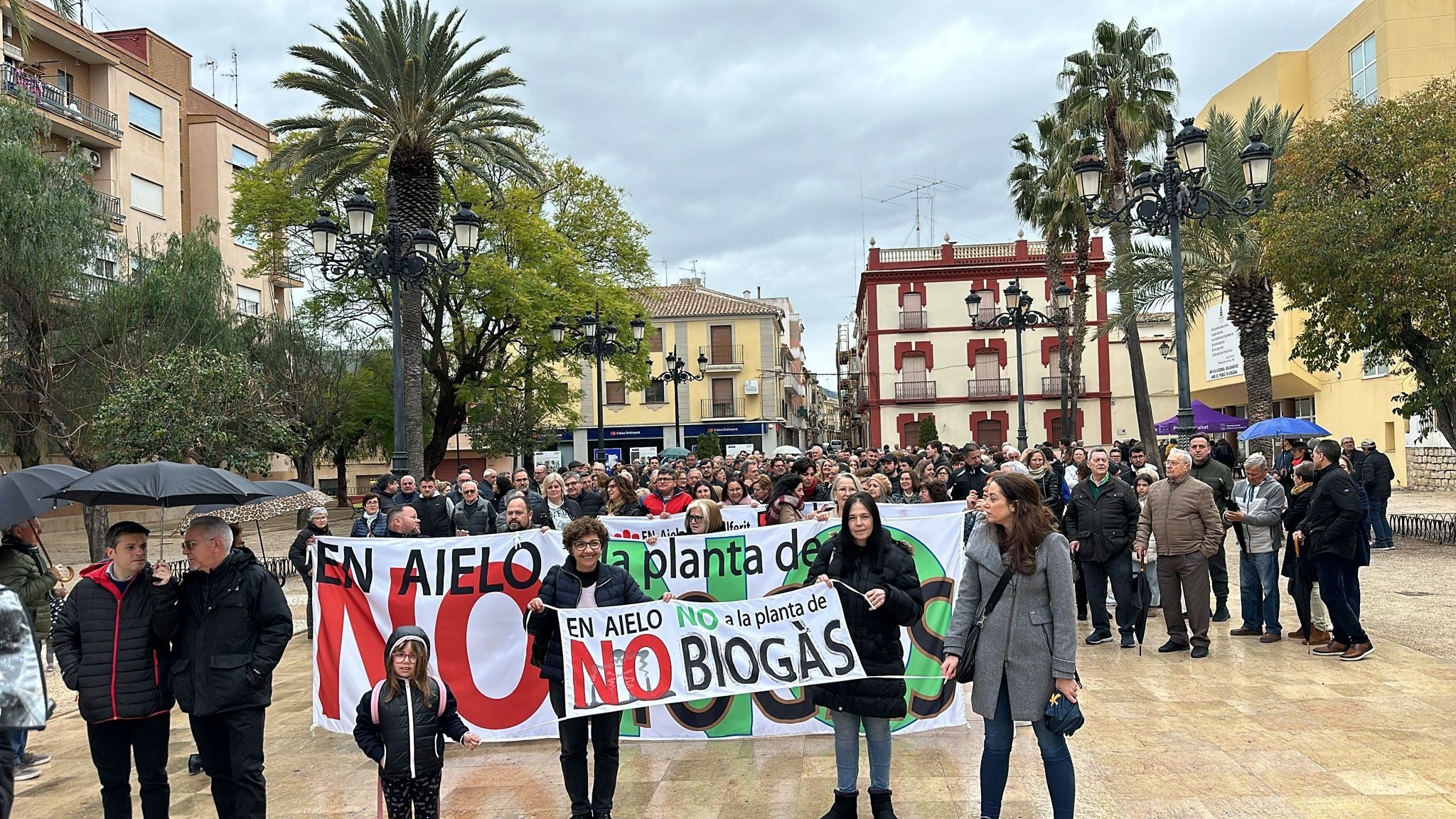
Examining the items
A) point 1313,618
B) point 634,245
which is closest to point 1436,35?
point 634,245

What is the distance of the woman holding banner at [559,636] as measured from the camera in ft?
16.5

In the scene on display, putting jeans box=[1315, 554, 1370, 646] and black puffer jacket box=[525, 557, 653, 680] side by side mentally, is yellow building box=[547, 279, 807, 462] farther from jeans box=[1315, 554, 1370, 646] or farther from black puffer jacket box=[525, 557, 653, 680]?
black puffer jacket box=[525, 557, 653, 680]

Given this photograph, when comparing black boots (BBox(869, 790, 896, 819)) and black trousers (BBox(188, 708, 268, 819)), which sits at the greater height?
black trousers (BBox(188, 708, 268, 819))

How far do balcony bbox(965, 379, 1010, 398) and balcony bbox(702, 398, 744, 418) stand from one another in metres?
13.7

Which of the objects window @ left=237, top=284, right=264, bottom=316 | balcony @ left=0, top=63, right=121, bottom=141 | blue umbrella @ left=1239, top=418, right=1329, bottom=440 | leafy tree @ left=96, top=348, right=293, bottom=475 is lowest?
blue umbrella @ left=1239, top=418, right=1329, bottom=440

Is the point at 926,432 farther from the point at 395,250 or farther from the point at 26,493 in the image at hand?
the point at 26,493

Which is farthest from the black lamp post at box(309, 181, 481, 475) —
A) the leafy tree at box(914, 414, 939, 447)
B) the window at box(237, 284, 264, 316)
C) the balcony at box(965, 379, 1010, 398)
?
the balcony at box(965, 379, 1010, 398)

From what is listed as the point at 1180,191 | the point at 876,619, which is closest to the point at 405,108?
the point at 1180,191

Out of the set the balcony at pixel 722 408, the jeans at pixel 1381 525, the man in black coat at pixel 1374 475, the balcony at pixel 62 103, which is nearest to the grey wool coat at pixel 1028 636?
the man in black coat at pixel 1374 475

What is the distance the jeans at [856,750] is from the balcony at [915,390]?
51005 mm

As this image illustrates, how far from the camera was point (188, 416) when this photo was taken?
21547 mm

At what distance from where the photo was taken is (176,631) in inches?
191

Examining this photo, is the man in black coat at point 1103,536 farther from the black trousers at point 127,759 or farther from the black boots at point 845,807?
the black trousers at point 127,759

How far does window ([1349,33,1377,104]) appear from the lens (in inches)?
1150
